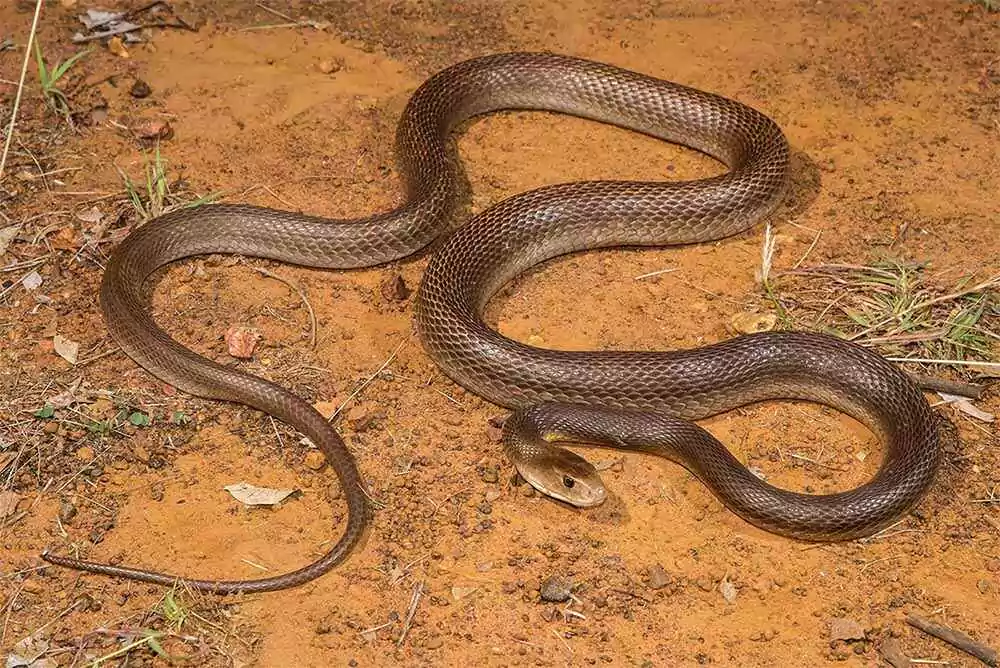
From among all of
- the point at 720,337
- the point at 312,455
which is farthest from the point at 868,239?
the point at 312,455

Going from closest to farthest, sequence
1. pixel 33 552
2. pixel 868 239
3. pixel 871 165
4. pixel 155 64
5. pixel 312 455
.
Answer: pixel 33 552, pixel 312 455, pixel 868 239, pixel 871 165, pixel 155 64

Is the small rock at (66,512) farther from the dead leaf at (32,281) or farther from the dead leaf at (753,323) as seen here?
the dead leaf at (753,323)

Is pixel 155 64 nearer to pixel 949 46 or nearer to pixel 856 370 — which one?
pixel 856 370

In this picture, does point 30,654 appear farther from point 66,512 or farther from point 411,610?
point 411,610

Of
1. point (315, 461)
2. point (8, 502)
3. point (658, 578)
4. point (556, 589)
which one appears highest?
point (658, 578)

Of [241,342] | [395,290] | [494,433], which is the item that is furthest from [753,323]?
[241,342]

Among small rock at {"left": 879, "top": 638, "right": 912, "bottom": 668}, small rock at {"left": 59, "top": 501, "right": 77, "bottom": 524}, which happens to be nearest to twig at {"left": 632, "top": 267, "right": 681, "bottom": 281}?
small rock at {"left": 879, "top": 638, "right": 912, "bottom": 668}
